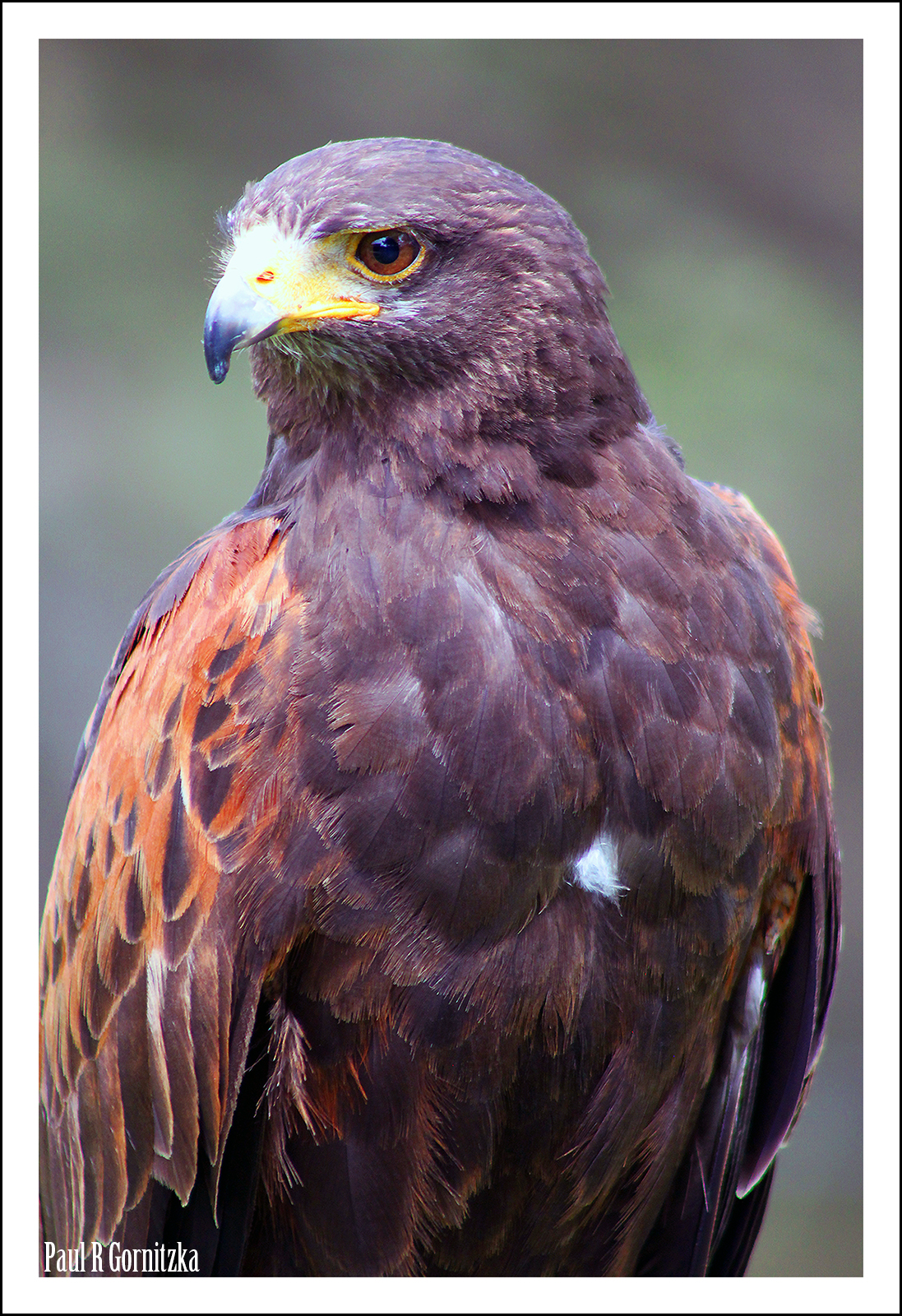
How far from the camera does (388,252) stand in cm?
170

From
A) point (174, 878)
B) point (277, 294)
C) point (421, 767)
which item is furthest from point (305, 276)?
point (174, 878)

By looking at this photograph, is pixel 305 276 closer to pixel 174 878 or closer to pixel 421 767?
pixel 421 767

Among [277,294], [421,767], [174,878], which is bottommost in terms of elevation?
[174,878]

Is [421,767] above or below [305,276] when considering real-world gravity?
below

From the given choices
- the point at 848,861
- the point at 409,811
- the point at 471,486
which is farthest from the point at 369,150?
the point at 848,861

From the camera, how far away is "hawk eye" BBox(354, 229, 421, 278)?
1685 millimetres

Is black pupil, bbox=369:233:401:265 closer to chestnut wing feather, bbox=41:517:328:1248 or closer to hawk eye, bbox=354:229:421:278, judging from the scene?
hawk eye, bbox=354:229:421:278

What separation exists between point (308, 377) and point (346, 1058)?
1.09 metres

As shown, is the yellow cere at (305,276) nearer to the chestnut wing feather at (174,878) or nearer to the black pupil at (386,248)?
the black pupil at (386,248)

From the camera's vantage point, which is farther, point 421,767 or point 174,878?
point 174,878

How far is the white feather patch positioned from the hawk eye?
925mm

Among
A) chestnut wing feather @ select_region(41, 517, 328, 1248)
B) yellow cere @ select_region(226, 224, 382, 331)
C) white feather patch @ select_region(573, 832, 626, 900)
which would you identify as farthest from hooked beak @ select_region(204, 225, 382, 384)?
white feather patch @ select_region(573, 832, 626, 900)

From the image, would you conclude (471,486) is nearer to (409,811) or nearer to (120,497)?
(409,811)

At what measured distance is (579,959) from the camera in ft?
5.82
